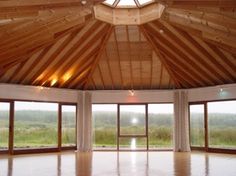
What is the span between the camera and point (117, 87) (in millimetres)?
14562

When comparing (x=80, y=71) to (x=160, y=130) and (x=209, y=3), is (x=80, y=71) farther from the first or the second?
(x=209, y=3)

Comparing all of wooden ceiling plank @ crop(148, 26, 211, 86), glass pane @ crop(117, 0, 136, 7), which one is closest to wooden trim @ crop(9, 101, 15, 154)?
wooden ceiling plank @ crop(148, 26, 211, 86)

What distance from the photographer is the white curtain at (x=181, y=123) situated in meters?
13.6

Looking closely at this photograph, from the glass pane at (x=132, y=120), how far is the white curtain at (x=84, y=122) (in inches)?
53.6

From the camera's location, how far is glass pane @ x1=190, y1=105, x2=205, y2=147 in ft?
44.9

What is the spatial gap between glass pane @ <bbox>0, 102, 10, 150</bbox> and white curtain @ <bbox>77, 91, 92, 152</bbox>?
285 cm

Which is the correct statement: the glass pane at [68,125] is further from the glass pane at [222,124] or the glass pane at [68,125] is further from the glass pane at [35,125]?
the glass pane at [222,124]

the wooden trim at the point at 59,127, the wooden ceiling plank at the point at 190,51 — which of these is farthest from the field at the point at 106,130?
the wooden ceiling plank at the point at 190,51

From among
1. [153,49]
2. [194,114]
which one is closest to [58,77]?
[153,49]

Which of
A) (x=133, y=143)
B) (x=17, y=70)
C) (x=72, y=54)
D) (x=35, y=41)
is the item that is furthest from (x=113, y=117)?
(x=35, y=41)

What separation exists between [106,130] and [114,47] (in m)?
4.39

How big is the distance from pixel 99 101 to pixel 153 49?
4.16m

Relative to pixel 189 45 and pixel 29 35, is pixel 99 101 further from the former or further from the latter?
pixel 29 35

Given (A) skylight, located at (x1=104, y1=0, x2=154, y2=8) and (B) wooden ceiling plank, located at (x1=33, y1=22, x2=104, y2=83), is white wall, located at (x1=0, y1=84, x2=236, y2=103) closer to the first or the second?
(B) wooden ceiling plank, located at (x1=33, y1=22, x2=104, y2=83)
